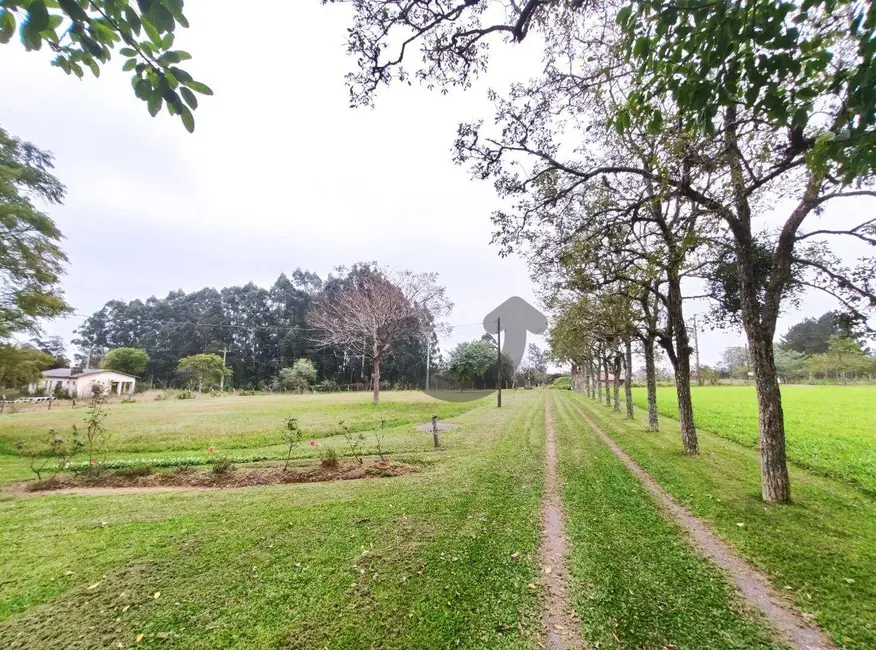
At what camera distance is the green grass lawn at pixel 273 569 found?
9.02 ft

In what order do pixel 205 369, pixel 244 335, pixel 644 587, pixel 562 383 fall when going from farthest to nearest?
pixel 562 383
pixel 244 335
pixel 205 369
pixel 644 587

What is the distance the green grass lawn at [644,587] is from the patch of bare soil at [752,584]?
0.14m

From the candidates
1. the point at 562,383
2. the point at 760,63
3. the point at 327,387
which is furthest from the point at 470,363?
the point at 760,63

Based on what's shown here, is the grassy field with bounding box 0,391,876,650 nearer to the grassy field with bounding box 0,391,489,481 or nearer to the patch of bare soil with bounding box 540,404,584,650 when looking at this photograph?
the patch of bare soil with bounding box 540,404,584,650

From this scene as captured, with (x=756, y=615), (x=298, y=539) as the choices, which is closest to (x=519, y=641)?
(x=756, y=615)

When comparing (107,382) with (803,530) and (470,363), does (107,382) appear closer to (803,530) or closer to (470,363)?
(470,363)

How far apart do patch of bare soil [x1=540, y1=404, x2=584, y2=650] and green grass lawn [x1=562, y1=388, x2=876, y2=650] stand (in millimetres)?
1919

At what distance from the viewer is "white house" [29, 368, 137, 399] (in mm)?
35812

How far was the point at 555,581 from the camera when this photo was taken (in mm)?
3475

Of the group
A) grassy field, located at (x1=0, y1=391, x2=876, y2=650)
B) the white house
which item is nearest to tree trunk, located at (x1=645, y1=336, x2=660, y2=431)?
grassy field, located at (x1=0, y1=391, x2=876, y2=650)

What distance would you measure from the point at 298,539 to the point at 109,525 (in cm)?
283

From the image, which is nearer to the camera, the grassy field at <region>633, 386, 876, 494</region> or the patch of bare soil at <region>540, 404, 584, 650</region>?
the patch of bare soil at <region>540, 404, 584, 650</region>

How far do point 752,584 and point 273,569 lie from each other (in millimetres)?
4676

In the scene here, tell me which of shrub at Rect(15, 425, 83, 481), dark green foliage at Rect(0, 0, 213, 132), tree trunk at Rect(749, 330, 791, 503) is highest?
dark green foliage at Rect(0, 0, 213, 132)
